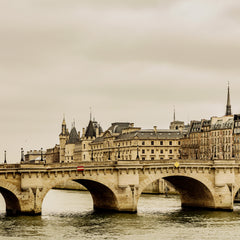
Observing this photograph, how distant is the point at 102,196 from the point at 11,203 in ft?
44.2

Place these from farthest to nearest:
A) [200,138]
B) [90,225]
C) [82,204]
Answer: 1. [200,138]
2. [82,204]
3. [90,225]

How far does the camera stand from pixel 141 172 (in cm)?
9481

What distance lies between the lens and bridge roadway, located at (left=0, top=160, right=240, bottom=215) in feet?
282

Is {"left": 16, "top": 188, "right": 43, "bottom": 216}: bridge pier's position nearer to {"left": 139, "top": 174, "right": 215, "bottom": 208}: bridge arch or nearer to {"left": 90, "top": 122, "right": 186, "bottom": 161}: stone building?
{"left": 139, "top": 174, "right": 215, "bottom": 208}: bridge arch

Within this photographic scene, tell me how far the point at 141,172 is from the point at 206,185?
975 cm

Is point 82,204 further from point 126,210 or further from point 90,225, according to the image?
point 90,225

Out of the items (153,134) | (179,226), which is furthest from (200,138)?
(179,226)

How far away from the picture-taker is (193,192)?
104 metres

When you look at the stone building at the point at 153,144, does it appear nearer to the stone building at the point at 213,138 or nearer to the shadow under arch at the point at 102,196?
the stone building at the point at 213,138

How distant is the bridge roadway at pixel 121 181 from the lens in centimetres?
8594

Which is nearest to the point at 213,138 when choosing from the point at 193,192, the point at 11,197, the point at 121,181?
the point at 193,192

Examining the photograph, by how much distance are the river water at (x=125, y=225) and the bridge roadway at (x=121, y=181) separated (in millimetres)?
2074

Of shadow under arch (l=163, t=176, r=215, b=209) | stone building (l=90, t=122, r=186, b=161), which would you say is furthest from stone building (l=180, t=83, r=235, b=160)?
shadow under arch (l=163, t=176, r=215, b=209)

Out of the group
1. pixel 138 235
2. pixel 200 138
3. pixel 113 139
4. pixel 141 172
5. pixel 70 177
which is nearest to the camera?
pixel 138 235
